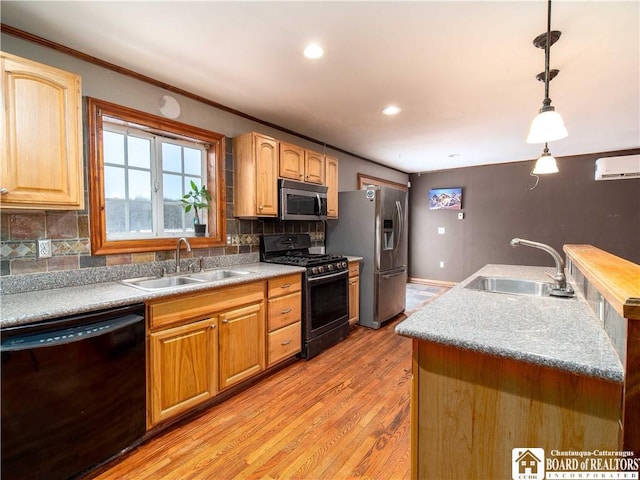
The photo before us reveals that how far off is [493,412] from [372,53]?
79.7 inches

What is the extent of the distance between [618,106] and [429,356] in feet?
11.1

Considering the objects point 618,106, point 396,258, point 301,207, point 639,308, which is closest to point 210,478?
point 639,308

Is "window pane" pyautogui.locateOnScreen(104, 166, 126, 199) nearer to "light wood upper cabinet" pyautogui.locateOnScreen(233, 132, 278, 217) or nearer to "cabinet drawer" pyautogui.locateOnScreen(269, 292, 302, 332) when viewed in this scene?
"light wood upper cabinet" pyautogui.locateOnScreen(233, 132, 278, 217)

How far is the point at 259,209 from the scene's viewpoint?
2.86 metres

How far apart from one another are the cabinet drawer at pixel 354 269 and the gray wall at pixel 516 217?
3.14 meters

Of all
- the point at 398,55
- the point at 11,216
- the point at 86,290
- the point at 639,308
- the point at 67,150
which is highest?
the point at 398,55

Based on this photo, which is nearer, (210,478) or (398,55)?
(210,478)

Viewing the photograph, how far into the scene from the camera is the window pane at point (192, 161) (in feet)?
9.04

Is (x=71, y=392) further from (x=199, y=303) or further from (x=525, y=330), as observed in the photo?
(x=525, y=330)

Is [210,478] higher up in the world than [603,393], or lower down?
lower down

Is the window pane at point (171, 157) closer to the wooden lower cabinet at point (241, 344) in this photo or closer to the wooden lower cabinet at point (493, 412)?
the wooden lower cabinet at point (241, 344)

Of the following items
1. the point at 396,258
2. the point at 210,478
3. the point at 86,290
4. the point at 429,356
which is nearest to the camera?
the point at 429,356

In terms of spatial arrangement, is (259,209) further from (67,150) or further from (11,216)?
(11,216)

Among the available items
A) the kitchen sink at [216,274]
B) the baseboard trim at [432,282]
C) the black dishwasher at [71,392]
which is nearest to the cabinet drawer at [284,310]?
the kitchen sink at [216,274]
